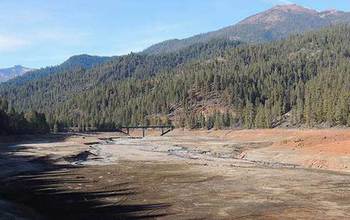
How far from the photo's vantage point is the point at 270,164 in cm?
7038

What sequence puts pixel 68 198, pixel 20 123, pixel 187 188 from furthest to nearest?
pixel 20 123 < pixel 187 188 < pixel 68 198

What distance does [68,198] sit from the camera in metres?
41.9

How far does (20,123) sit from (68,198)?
14037 centimetres

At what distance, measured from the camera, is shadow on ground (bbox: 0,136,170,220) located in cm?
3516

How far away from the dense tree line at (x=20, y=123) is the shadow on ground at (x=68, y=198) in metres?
97.8

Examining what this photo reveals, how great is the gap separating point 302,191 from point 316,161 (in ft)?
A: 72.4

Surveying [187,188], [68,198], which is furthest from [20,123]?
[68,198]

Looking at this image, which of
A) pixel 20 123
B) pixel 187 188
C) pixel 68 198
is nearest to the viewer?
pixel 68 198

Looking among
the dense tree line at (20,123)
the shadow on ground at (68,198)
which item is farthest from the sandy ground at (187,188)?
the dense tree line at (20,123)

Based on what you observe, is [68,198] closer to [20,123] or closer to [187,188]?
[187,188]

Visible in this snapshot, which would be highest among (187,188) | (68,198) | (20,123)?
(20,123)

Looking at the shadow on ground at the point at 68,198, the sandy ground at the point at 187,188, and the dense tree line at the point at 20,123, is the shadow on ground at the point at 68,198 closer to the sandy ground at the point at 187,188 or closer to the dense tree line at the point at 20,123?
the sandy ground at the point at 187,188

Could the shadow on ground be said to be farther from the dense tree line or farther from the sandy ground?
the dense tree line

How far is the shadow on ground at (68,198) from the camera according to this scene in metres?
35.2
